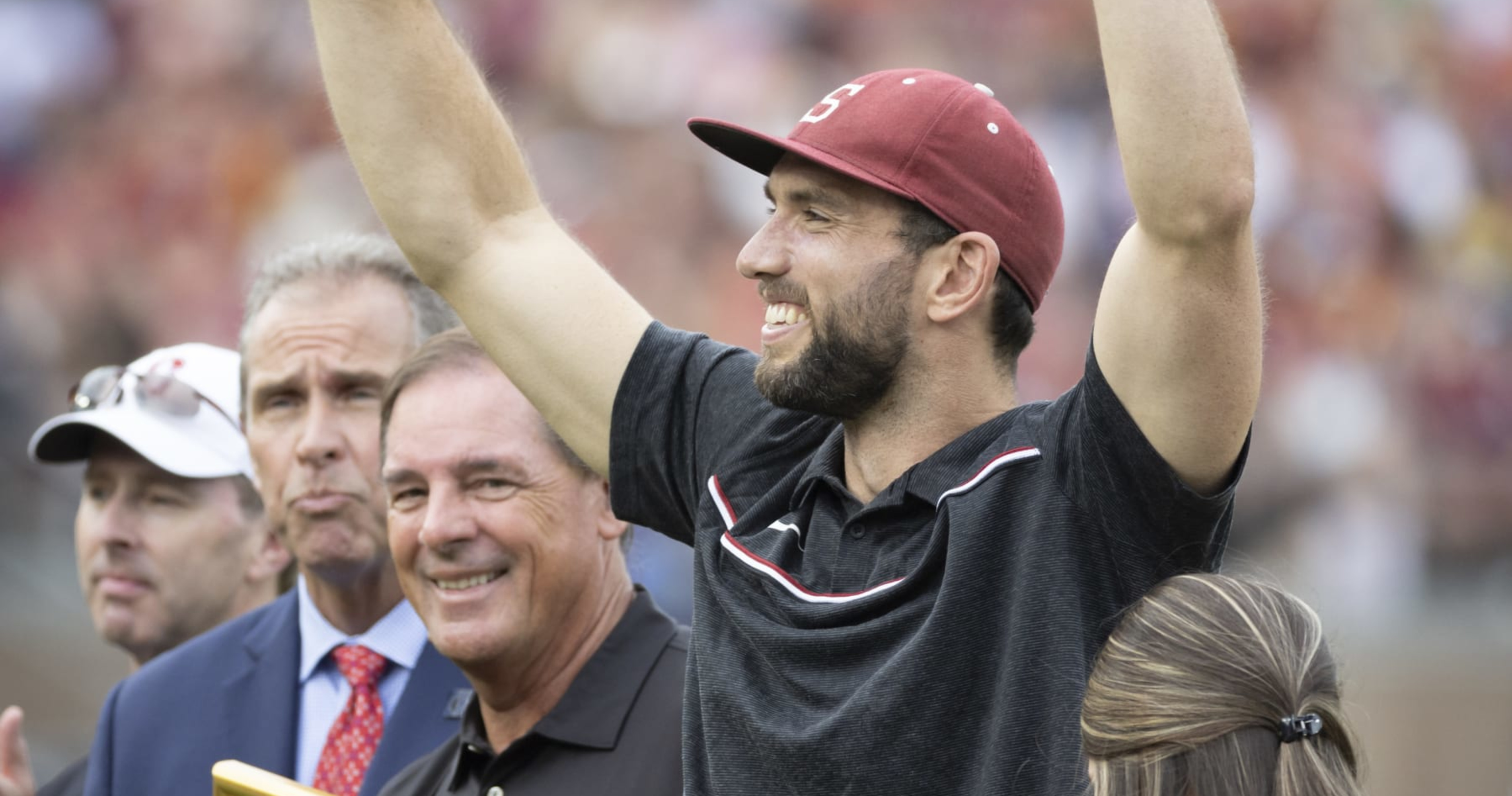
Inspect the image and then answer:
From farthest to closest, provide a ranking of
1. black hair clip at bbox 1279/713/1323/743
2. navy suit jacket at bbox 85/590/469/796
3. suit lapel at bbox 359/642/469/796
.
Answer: navy suit jacket at bbox 85/590/469/796, suit lapel at bbox 359/642/469/796, black hair clip at bbox 1279/713/1323/743

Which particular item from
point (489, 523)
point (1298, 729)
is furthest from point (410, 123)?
point (1298, 729)

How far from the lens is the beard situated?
212 centimetres

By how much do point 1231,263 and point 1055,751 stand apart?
0.52 metres

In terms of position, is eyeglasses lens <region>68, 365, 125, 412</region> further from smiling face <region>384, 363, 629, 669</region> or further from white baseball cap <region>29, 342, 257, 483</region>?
smiling face <region>384, 363, 629, 669</region>

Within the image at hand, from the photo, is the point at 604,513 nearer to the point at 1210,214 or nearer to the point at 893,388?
the point at 893,388

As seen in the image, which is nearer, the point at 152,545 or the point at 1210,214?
the point at 1210,214

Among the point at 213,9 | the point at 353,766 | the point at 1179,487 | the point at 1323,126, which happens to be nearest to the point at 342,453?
the point at 353,766

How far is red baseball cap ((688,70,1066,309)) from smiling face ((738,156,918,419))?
4 cm

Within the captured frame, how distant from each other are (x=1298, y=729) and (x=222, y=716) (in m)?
1.95

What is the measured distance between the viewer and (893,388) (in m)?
2.15

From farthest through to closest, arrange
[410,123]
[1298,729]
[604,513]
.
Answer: [604,513] < [410,123] < [1298,729]

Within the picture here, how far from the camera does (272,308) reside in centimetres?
323

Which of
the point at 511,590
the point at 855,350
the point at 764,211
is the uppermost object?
the point at 855,350

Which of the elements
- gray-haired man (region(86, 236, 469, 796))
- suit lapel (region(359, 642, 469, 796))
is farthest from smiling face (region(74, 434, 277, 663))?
suit lapel (region(359, 642, 469, 796))
